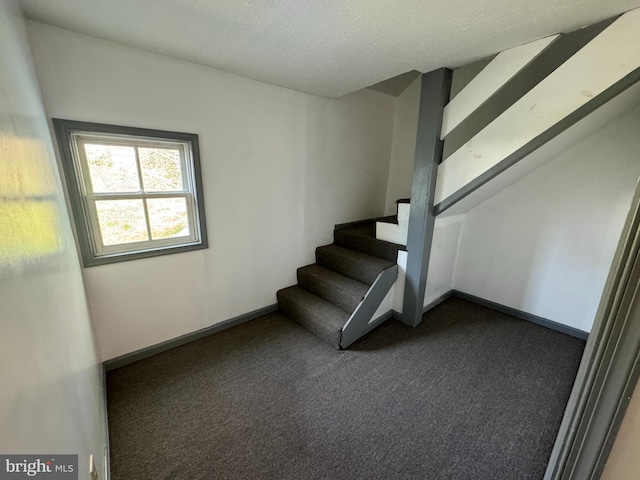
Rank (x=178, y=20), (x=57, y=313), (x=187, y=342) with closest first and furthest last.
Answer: (x=57, y=313) < (x=178, y=20) < (x=187, y=342)

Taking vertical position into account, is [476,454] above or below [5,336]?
below

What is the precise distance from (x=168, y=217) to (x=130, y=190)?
0.31 meters

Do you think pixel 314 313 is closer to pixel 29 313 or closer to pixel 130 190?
pixel 130 190

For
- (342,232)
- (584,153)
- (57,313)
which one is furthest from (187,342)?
(584,153)

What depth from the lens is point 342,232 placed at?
3115 mm

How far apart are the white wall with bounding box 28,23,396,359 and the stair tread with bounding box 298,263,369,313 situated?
0.18 metres

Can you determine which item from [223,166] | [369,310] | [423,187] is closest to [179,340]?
[223,166]

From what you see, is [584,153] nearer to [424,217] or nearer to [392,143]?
[424,217]

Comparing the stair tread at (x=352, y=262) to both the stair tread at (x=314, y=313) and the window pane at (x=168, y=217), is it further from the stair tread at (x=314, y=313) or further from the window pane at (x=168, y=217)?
the window pane at (x=168, y=217)

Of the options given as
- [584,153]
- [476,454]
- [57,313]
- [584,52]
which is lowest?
[476,454]

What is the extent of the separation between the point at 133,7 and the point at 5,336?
163cm

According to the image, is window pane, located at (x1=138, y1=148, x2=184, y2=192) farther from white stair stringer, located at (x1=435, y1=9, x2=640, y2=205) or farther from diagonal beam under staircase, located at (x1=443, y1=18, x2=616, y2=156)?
diagonal beam under staircase, located at (x1=443, y1=18, x2=616, y2=156)

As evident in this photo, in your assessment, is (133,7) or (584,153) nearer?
(133,7)

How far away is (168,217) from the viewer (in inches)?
81.5
